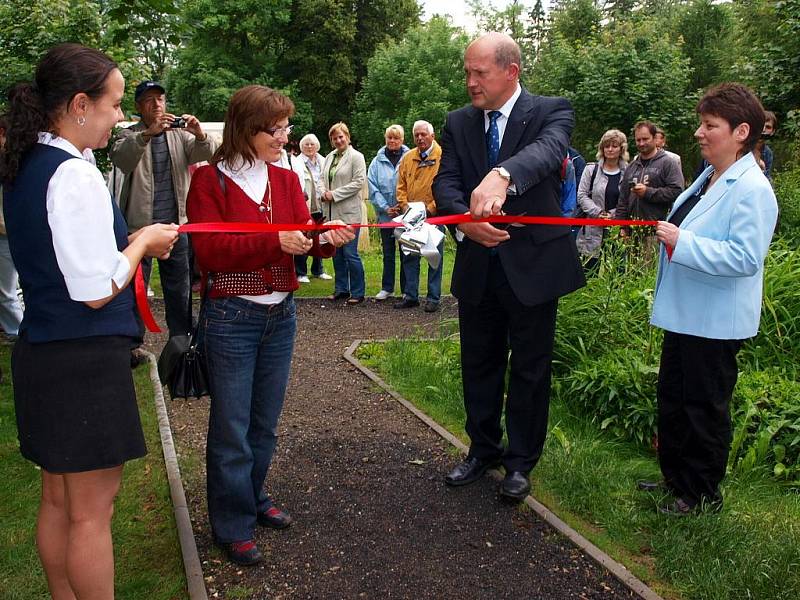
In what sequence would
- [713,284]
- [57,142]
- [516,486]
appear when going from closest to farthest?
[57,142] → [713,284] → [516,486]

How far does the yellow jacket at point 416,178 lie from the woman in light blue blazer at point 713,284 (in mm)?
5525

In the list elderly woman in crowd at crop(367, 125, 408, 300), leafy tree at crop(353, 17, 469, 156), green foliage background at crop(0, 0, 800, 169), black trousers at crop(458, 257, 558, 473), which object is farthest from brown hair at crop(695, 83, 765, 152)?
leafy tree at crop(353, 17, 469, 156)

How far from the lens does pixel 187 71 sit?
45.0 m

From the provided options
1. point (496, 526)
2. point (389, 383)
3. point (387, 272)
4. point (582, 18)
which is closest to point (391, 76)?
point (582, 18)

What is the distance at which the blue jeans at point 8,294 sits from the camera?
7.32m

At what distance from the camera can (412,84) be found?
40.3 metres

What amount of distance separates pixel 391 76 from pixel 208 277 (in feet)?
128

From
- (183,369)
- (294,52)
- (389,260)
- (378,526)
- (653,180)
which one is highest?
(294,52)

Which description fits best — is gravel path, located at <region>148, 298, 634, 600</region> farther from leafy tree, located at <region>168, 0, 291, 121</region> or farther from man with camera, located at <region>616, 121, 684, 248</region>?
leafy tree, located at <region>168, 0, 291, 121</region>

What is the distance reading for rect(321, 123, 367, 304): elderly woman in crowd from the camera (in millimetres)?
10531

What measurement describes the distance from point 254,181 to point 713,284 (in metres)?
2.37

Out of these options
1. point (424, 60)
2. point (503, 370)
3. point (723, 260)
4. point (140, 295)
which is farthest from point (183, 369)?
point (424, 60)

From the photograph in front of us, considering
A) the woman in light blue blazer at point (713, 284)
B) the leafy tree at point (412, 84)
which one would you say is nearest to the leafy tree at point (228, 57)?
the leafy tree at point (412, 84)

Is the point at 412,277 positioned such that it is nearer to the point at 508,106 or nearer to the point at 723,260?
the point at 508,106
